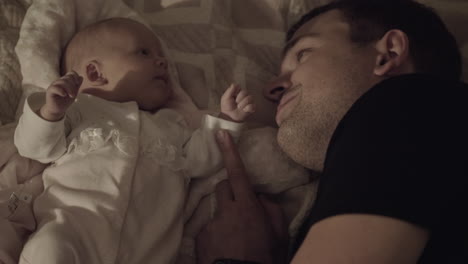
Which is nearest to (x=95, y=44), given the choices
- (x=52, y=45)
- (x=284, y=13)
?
(x=52, y=45)

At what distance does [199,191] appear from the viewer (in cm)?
109

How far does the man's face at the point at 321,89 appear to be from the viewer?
0.92 m

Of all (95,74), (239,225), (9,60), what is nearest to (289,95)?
(239,225)

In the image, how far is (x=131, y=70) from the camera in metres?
1.16

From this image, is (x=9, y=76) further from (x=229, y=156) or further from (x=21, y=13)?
(x=229, y=156)

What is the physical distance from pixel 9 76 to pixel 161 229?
69cm

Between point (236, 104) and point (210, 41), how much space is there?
0.45 m

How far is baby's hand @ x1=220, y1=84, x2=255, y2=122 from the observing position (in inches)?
41.2

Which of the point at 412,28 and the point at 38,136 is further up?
the point at 412,28

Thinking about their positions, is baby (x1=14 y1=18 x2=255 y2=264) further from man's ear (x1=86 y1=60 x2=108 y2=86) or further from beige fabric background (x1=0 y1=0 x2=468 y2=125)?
beige fabric background (x1=0 y1=0 x2=468 y2=125)

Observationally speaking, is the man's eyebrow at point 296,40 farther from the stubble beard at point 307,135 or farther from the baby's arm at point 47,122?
the baby's arm at point 47,122

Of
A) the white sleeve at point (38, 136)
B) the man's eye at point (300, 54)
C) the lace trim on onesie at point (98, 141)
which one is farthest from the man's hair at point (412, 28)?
the white sleeve at point (38, 136)

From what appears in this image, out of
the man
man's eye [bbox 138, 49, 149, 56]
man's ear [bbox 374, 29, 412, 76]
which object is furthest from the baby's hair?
man's ear [bbox 374, 29, 412, 76]

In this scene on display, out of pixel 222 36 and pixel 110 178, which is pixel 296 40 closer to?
pixel 222 36
